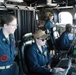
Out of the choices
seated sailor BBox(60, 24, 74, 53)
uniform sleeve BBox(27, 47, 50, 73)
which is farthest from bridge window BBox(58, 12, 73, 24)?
uniform sleeve BBox(27, 47, 50, 73)

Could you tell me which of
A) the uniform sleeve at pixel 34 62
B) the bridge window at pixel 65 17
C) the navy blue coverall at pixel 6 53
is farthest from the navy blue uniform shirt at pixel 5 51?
the bridge window at pixel 65 17

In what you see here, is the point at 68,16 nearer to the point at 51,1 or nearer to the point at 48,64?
the point at 51,1

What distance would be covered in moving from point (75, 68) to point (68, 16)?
279 inches

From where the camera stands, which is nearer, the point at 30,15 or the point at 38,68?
the point at 38,68

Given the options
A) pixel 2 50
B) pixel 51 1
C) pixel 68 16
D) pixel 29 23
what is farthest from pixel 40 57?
pixel 68 16

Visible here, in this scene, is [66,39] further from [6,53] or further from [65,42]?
[6,53]

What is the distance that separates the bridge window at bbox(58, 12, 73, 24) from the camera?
8.91 m

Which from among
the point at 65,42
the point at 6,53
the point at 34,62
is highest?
the point at 6,53

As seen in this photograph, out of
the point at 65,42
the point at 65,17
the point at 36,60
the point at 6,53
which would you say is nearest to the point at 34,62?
the point at 36,60

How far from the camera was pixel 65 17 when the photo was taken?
9.04m

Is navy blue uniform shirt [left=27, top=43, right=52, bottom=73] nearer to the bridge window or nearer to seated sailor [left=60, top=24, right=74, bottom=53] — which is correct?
seated sailor [left=60, top=24, right=74, bottom=53]

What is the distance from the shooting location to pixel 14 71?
2.37 meters

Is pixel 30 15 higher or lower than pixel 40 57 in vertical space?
higher

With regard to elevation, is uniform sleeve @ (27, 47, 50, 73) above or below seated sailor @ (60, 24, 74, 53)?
above
